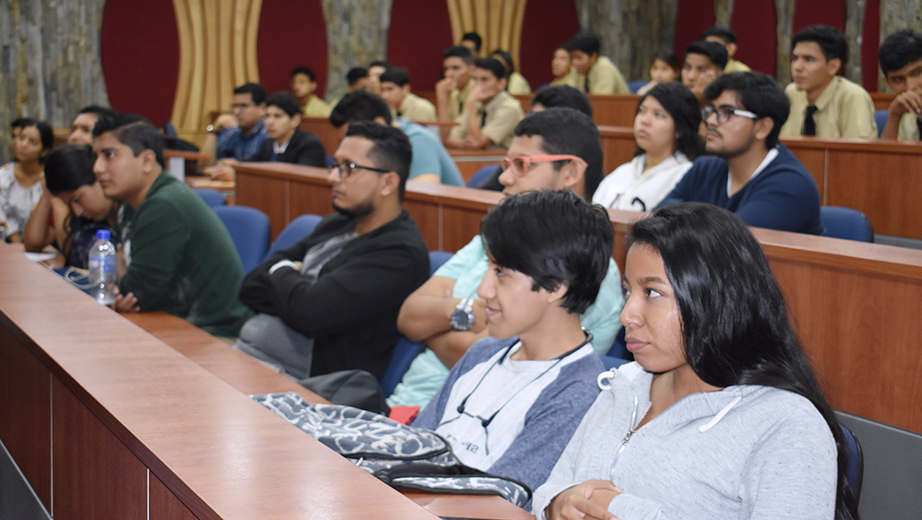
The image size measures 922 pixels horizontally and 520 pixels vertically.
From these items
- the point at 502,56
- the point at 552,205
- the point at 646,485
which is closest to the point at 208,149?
the point at 502,56

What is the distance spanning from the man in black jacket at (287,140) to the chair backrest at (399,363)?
3.06m

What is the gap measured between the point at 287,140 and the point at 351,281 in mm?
3544

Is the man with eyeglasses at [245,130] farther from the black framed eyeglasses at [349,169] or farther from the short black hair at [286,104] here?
the black framed eyeglasses at [349,169]

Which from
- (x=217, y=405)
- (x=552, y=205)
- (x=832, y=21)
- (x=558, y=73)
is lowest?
(x=217, y=405)

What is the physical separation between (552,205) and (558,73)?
7961mm

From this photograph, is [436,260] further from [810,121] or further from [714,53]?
[714,53]

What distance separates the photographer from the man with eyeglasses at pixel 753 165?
110 inches

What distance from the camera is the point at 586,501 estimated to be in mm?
1316

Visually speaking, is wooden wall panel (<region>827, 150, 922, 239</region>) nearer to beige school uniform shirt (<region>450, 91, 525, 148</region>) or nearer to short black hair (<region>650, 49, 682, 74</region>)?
beige school uniform shirt (<region>450, 91, 525, 148</region>)

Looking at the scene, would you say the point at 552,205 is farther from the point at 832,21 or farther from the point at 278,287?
the point at 832,21

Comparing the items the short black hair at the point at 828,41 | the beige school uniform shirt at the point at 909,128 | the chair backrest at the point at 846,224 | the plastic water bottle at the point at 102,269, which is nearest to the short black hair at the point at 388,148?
the plastic water bottle at the point at 102,269

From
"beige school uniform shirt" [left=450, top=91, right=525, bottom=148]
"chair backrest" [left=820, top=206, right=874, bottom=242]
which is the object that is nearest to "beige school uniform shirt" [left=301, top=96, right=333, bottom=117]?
"beige school uniform shirt" [left=450, top=91, right=525, bottom=148]

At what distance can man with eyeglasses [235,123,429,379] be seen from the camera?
257 centimetres

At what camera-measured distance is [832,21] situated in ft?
31.7
